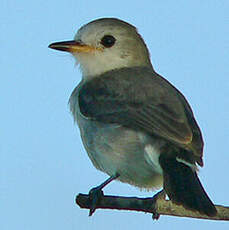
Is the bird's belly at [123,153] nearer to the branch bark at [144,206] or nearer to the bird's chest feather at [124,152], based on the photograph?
the bird's chest feather at [124,152]

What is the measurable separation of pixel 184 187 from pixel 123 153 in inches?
40.6

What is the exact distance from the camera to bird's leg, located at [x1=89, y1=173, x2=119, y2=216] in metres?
6.22

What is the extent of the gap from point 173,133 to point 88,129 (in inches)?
41.9

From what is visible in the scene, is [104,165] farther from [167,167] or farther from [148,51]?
[148,51]

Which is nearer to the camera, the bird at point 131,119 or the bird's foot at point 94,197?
the bird's foot at point 94,197

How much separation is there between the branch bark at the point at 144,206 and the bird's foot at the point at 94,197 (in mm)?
47

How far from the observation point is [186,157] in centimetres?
638

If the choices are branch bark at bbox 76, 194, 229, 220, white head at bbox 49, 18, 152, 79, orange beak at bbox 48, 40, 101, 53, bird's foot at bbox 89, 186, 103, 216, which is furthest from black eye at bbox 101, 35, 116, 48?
branch bark at bbox 76, 194, 229, 220

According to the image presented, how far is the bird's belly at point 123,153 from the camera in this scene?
6762mm

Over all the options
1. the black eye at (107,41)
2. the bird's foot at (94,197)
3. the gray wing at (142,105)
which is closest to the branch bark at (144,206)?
the bird's foot at (94,197)

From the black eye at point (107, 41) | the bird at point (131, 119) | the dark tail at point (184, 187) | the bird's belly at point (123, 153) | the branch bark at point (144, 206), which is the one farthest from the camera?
the black eye at point (107, 41)

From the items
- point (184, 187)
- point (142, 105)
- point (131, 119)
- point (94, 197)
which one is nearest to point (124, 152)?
point (131, 119)

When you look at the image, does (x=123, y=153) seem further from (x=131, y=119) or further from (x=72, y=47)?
(x=72, y=47)

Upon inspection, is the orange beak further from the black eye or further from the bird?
the black eye
